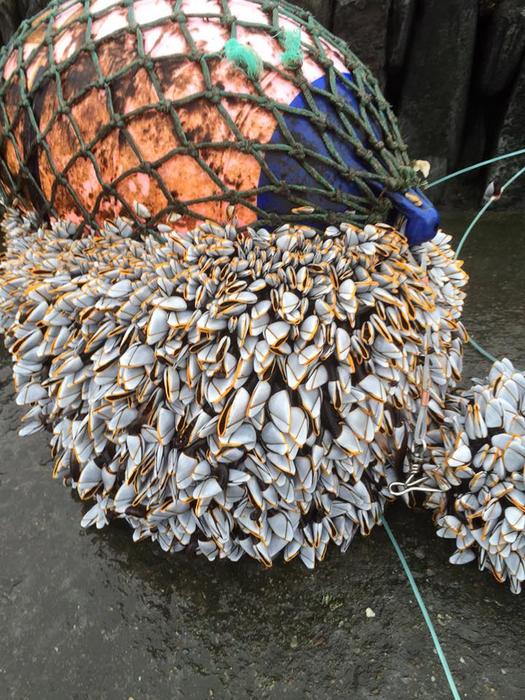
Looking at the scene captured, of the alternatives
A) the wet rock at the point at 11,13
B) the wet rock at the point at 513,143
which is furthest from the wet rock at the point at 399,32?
the wet rock at the point at 11,13

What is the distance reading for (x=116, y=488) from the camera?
1.29 metres

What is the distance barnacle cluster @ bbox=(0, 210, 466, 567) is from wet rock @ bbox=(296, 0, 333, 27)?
6.98 ft

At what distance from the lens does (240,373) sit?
1037mm

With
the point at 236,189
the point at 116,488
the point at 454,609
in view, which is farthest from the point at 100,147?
the point at 454,609

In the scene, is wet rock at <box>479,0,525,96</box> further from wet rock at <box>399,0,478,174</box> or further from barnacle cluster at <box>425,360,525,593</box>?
barnacle cluster at <box>425,360,525,593</box>

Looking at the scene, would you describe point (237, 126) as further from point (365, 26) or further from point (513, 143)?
point (513, 143)

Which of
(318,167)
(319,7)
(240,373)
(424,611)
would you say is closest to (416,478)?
(424,611)

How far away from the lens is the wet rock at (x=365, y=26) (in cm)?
278

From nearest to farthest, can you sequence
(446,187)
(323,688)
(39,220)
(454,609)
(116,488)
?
(323,688) < (454,609) < (116,488) < (39,220) < (446,187)

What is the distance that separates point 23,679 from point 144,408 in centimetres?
62

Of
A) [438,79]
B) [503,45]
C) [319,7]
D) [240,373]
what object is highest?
[319,7]

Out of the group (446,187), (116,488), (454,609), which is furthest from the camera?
(446,187)

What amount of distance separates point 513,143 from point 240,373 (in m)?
2.87

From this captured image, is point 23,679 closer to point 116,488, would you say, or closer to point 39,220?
point 116,488
